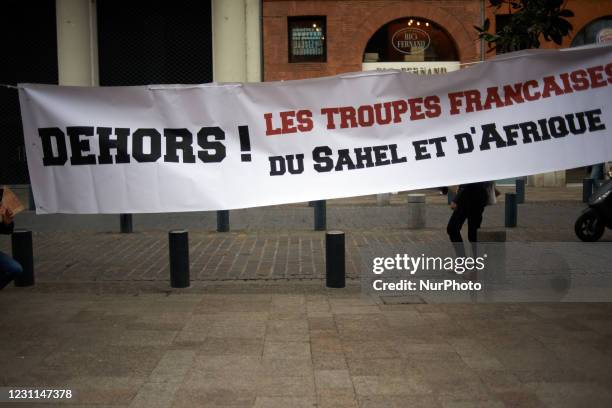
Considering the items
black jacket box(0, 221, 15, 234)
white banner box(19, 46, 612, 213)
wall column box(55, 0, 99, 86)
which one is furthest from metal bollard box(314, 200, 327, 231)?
wall column box(55, 0, 99, 86)

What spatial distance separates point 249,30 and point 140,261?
13219mm

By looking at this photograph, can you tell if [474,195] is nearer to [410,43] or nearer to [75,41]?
[410,43]

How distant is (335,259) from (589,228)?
5.09m

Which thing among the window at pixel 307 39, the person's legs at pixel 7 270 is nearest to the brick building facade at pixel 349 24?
the window at pixel 307 39

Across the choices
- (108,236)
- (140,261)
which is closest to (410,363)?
(140,261)

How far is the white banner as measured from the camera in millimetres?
6195

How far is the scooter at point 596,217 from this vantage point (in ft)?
33.9

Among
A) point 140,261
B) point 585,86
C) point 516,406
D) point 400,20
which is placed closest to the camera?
point 516,406

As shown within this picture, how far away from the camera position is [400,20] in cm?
2130

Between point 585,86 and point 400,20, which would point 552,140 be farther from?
point 400,20

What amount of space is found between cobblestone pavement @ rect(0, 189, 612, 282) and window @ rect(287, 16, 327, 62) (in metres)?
6.58

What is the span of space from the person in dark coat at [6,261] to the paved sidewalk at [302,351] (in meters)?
0.57

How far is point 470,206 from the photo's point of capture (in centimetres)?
787

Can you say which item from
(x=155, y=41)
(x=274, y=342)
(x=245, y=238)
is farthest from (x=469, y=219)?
(x=155, y=41)
